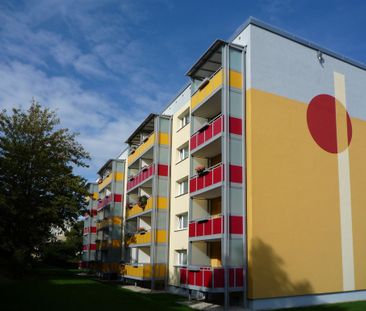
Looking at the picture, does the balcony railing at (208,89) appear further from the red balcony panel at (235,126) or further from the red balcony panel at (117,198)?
the red balcony panel at (117,198)

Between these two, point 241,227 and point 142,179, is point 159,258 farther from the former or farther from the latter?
point 241,227

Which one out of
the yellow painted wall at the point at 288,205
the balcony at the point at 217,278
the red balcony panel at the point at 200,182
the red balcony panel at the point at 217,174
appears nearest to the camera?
the balcony at the point at 217,278

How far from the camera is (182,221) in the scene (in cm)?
2825

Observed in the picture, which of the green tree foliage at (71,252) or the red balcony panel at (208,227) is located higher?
the red balcony panel at (208,227)

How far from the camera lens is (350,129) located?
24188mm

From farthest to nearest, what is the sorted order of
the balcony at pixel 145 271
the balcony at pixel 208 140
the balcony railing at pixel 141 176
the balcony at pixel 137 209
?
the balcony railing at pixel 141 176, the balcony at pixel 137 209, the balcony at pixel 145 271, the balcony at pixel 208 140

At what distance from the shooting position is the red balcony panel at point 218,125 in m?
20.8

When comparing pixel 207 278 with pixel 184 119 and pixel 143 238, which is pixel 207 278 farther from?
pixel 184 119

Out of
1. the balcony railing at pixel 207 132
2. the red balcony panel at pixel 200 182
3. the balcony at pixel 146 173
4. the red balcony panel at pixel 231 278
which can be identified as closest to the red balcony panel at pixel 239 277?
the red balcony panel at pixel 231 278

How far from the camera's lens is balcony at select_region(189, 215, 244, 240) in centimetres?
1962

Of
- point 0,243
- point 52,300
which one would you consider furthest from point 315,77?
point 0,243

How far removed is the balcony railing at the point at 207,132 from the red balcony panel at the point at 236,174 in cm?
203

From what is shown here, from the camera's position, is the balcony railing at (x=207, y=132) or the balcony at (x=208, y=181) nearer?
the balcony at (x=208, y=181)

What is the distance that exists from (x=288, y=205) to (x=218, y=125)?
5347 millimetres
